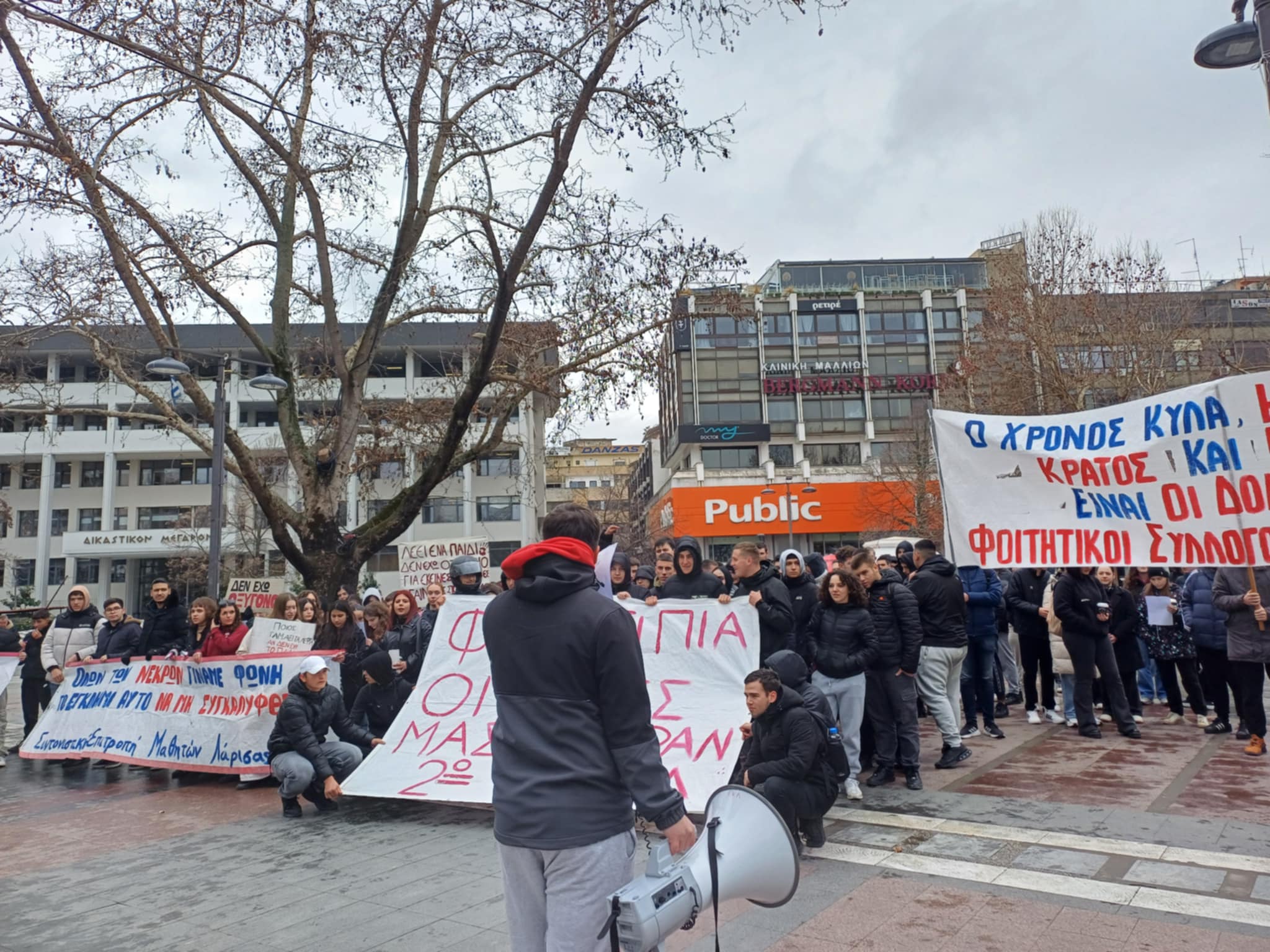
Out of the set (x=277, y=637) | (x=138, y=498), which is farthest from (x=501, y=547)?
(x=277, y=637)

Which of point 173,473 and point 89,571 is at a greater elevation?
point 173,473

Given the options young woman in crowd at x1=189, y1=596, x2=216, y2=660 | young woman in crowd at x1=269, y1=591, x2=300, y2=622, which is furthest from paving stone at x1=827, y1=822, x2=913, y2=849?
young woman in crowd at x1=189, y1=596, x2=216, y2=660

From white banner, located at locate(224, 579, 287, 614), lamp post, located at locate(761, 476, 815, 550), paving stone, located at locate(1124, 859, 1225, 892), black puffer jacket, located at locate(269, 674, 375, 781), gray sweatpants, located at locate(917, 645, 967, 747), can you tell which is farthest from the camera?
lamp post, located at locate(761, 476, 815, 550)

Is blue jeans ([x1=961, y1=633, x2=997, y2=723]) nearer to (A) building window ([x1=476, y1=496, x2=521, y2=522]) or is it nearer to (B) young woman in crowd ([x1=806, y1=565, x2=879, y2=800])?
(B) young woman in crowd ([x1=806, y1=565, x2=879, y2=800])

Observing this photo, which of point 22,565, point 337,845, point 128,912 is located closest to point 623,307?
point 337,845

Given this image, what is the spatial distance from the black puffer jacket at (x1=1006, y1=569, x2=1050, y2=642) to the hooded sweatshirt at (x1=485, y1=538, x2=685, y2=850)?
770 cm

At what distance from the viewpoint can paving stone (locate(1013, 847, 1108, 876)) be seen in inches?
191

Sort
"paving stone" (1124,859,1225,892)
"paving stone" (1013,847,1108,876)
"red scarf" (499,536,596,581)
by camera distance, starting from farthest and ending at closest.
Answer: "paving stone" (1013,847,1108,876)
"paving stone" (1124,859,1225,892)
"red scarf" (499,536,596,581)

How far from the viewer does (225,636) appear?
918cm

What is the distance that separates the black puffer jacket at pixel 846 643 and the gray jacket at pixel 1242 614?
3.14 metres

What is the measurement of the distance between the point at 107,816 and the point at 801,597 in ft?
19.5

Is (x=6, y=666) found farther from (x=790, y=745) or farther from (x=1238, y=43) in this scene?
(x=1238, y=43)

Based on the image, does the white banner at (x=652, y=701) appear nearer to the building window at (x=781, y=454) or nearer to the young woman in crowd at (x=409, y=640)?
the young woman in crowd at (x=409, y=640)

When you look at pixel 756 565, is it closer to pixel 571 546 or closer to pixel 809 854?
pixel 809 854
